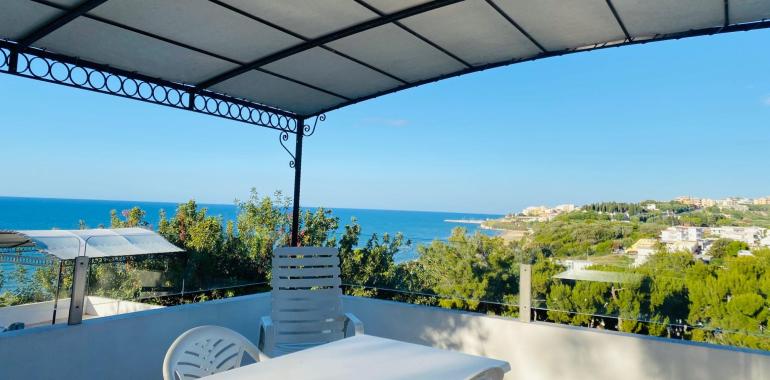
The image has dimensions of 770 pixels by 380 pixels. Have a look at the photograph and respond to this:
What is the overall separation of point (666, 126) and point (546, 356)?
21271mm

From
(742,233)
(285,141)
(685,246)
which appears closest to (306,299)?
(285,141)

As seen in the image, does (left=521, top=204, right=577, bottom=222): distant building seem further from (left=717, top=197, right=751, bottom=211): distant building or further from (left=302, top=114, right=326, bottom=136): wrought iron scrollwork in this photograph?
(left=302, top=114, right=326, bottom=136): wrought iron scrollwork

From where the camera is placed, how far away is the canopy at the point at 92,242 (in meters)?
2.83

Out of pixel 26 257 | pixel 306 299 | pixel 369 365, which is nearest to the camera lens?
pixel 369 365

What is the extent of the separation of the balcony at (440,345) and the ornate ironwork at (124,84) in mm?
1491

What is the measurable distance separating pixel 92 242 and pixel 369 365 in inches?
90.6

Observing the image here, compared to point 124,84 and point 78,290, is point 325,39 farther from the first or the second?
point 78,290

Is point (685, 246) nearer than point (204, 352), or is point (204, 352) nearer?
point (204, 352)

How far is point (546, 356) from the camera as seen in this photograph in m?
3.16

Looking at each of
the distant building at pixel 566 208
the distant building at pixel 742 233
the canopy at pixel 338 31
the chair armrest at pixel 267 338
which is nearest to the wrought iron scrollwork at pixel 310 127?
the canopy at pixel 338 31

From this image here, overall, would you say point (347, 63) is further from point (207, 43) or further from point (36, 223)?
point (36, 223)

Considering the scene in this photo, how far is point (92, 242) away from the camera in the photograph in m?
2.99

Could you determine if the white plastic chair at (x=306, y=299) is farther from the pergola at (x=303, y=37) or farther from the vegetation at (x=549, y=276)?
the pergola at (x=303, y=37)

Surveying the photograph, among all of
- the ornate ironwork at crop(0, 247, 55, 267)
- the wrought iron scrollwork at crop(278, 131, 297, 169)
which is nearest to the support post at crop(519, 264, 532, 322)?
the wrought iron scrollwork at crop(278, 131, 297, 169)
